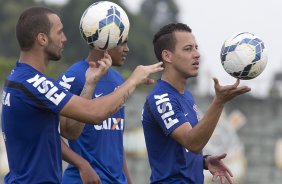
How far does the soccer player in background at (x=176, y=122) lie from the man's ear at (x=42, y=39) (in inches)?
55.4

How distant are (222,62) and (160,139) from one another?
1032 mm

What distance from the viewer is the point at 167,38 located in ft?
31.5

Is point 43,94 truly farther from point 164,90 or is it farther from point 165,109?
point 164,90

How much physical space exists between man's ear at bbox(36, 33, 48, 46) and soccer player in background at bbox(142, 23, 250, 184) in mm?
1408

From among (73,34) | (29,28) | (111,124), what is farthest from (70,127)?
(73,34)

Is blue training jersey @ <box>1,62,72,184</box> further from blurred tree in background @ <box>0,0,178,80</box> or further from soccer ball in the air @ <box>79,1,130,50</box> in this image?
blurred tree in background @ <box>0,0,178,80</box>

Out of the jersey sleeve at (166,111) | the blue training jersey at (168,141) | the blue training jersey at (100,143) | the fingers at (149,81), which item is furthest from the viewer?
the blue training jersey at (100,143)

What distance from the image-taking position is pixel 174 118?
8.90 metres

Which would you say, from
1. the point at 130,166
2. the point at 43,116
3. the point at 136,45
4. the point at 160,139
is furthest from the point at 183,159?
the point at 136,45

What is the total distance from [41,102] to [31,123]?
0.76ft

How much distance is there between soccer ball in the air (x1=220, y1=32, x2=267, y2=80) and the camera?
8594 millimetres

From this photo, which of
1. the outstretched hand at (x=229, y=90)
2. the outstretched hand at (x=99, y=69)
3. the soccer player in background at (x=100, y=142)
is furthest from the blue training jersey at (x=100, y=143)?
the outstretched hand at (x=229, y=90)

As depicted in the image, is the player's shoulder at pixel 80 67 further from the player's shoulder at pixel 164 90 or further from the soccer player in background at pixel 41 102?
the soccer player in background at pixel 41 102

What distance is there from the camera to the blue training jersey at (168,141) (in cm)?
901
